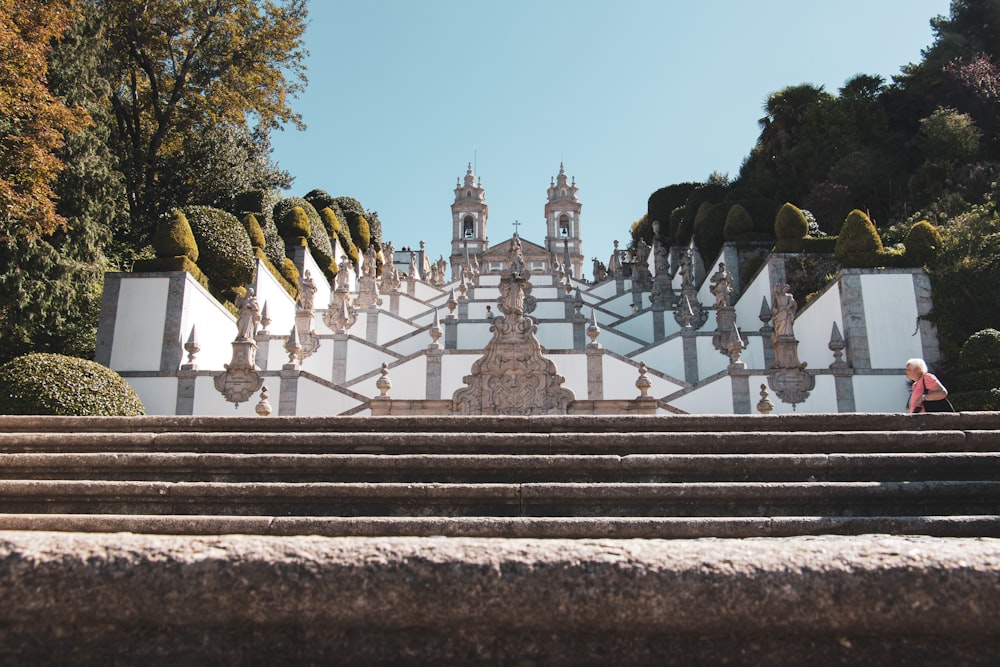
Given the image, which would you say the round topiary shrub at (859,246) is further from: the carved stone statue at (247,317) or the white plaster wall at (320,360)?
the carved stone statue at (247,317)

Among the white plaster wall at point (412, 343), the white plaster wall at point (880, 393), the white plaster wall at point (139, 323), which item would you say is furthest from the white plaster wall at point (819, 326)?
the white plaster wall at point (139, 323)

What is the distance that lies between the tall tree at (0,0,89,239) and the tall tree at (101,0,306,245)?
8461mm

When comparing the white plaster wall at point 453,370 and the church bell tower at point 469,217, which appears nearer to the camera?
the white plaster wall at point 453,370

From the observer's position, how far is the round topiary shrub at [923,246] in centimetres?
1666

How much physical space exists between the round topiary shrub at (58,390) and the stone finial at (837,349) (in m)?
12.7

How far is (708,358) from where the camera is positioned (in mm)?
18828

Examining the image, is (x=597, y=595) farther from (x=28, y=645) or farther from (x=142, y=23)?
(x=142, y=23)

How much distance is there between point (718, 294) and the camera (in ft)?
64.6

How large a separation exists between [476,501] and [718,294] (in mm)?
15945

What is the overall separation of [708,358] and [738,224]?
8678 mm

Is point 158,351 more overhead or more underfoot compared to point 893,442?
more overhead

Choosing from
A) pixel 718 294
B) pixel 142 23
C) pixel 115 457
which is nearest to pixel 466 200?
pixel 142 23

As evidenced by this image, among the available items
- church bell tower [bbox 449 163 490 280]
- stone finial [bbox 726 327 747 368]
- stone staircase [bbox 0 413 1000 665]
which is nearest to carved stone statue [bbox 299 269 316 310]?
stone finial [bbox 726 327 747 368]

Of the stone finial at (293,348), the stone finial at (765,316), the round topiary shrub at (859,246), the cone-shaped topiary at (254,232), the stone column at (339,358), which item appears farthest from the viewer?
the cone-shaped topiary at (254,232)
